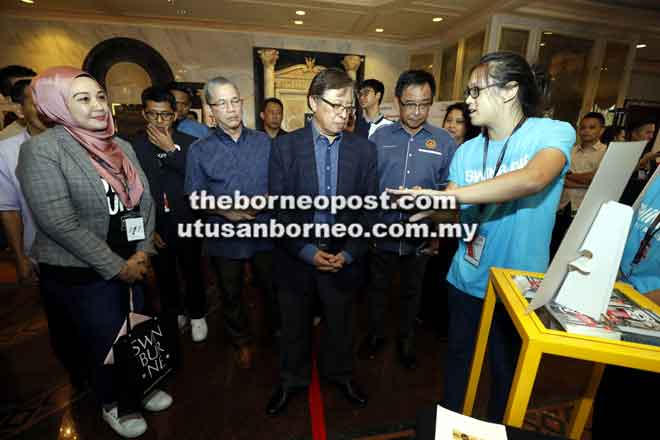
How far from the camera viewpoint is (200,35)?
6262mm

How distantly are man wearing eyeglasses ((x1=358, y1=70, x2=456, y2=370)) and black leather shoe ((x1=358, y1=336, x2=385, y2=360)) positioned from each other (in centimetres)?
18

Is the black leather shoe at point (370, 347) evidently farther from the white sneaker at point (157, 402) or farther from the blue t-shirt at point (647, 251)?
the blue t-shirt at point (647, 251)

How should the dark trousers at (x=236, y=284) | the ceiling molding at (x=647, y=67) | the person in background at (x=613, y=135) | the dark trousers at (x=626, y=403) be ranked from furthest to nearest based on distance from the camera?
the ceiling molding at (x=647, y=67) < the person in background at (x=613, y=135) < the dark trousers at (x=236, y=284) < the dark trousers at (x=626, y=403)

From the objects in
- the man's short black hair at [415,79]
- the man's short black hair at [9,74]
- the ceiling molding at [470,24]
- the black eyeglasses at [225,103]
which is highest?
the ceiling molding at [470,24]

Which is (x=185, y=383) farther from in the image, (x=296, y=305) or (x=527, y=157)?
(x=527, y=157)

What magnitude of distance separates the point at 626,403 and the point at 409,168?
4.58 feet

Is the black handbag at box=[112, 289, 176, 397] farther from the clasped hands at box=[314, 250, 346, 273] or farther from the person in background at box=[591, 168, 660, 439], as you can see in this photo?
the person in background at box=[591, 168, 660, 439]

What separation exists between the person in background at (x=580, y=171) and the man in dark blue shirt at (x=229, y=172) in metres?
3.07

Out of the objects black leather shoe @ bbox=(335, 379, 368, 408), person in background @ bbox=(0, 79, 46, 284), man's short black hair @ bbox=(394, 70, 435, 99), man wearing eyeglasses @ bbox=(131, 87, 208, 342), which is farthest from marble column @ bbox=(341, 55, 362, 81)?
black leather shoe @ bbox=(335, 379, 368, 408)

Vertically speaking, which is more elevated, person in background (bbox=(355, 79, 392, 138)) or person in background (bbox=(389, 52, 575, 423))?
person in background (bbox=(355, 79, 392, 138))

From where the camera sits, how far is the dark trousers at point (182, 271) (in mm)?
2201

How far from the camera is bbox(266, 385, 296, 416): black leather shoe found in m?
1.66

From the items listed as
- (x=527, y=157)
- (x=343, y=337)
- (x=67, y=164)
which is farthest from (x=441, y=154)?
(x=67, y=164)

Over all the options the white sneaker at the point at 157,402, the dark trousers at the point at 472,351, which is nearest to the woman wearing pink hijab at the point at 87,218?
the white sneaker at the point at 157,402
